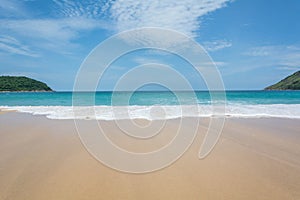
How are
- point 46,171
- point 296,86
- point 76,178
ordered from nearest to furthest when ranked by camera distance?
point 76,178 < point 46,171 < point 296,86

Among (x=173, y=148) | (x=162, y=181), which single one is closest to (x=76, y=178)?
(x=162, y=181)

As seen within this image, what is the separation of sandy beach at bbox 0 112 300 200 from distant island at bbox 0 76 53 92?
100281mm

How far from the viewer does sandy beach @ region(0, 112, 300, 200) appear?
308 centimetres

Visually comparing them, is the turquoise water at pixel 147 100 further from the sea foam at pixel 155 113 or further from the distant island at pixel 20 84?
the distant island at pixel 20 84

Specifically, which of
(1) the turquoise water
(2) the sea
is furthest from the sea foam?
(1) the turquoise water

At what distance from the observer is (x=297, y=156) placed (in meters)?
4.77

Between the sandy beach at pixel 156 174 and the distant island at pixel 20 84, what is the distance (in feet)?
329

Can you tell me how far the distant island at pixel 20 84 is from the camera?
92000 mm

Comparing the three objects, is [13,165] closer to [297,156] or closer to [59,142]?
[59,142]

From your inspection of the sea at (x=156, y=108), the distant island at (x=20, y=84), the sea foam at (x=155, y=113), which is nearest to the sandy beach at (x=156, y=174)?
the sea foam at (x=155, y=113)

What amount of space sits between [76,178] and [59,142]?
8.96 feet

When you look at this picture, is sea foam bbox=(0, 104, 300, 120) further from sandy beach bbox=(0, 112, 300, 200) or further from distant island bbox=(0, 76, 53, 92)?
distant island bbox=(0, 76, 53, 92)

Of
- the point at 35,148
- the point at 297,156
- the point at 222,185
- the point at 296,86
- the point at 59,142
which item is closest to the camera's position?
the point at 222,185

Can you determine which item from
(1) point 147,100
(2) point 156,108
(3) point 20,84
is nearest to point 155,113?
(2) point 156,108
